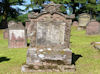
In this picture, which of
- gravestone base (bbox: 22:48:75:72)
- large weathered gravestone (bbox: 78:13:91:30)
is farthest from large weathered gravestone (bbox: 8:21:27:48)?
large weathered gravestone (bbox: 78:13:91:30)

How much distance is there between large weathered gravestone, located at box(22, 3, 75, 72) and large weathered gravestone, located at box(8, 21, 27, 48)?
5874mm

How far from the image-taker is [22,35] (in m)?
12.6

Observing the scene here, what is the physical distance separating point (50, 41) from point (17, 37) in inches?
251

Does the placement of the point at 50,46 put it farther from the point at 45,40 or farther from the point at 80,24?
the point at 80,24

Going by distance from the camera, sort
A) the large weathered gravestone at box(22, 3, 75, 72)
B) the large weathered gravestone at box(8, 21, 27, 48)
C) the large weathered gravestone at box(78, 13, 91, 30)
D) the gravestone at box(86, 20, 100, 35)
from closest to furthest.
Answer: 1. the large weathered gravestone at box(22, 3, 75, 72)
2. the large weathered gravestone at box(8, 21, 27, 48)
3. the gravestone at box(86, 20, 100, 35)
4. the large weathered gravestone at box(78, 13, 91, 30)

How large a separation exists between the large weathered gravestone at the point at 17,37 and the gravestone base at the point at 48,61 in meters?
6.13

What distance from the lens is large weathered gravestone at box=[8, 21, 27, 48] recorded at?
12.5 metres

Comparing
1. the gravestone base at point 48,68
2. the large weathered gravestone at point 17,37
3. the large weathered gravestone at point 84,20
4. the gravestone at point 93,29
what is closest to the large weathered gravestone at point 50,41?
the gravestone base at point 48,68

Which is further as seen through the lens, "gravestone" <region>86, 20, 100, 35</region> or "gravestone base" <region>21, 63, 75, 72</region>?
"gravestone" <region>86, 20, 100, 35</region>

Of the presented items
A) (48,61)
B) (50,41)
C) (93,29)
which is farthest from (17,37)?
(93,29)

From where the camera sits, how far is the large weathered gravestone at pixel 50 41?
652 centimetres

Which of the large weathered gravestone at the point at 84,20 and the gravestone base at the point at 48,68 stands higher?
the large weathered gravestone at the point at 84,20

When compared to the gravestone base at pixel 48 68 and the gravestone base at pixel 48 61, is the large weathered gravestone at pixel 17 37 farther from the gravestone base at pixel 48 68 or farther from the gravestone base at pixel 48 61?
the gravestone base at pixel 48 68

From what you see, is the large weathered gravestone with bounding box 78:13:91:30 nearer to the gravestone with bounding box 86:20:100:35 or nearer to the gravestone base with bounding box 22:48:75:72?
the gravestone with bounding box 86:20:100:35
